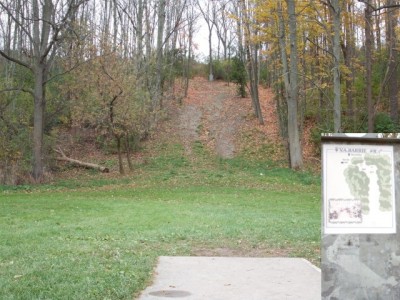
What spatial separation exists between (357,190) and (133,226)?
836 centimetres

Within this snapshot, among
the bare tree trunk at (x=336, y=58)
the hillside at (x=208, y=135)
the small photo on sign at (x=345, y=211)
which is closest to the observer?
the small photo on sign at (x=345, y=211)

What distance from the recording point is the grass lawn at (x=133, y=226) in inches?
263

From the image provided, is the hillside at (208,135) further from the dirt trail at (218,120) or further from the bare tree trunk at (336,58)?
the bare tree trunk at (336,58)

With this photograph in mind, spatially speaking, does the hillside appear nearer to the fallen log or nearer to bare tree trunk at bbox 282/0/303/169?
the fallen log

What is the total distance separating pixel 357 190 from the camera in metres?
4.58

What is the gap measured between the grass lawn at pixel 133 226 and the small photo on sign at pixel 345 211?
2579 mm

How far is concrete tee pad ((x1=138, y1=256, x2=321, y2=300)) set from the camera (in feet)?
20.7

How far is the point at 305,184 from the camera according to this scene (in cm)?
2514

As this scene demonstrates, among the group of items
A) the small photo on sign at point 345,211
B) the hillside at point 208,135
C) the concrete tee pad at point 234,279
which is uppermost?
the hillside at point 208,135

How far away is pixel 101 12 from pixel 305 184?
1010 inches

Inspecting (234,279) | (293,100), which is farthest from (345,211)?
(293,100)

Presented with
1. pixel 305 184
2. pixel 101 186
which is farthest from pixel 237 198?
pixel 101 186

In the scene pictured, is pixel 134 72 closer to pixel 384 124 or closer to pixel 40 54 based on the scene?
pixel 40 54

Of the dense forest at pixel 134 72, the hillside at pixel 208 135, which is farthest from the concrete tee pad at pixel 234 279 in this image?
the hillside at pixel 208 135
